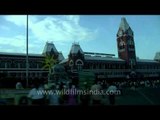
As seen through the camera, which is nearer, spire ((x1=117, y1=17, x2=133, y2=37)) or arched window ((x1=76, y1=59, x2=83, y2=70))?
spire ((x1=117, y1=17, x2=133, y2=37))

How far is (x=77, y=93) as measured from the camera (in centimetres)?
403

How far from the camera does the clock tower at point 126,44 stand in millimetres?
4200

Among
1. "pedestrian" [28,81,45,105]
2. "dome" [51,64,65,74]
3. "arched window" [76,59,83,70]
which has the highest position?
"arched window" [76,59,83,70]

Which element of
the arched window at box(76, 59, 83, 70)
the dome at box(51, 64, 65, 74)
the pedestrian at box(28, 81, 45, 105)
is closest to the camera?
the pedestrian at box(28, 81, 45, 105)

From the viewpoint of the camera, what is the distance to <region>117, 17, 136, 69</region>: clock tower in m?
4.20

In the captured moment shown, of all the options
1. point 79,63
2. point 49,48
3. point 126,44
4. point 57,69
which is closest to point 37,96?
point 57,69

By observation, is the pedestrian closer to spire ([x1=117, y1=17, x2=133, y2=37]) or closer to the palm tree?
the palm tree

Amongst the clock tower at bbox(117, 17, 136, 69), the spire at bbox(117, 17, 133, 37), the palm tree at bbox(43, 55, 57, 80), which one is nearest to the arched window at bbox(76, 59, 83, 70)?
the palm tree at bbox(43, 55, 57, 80)

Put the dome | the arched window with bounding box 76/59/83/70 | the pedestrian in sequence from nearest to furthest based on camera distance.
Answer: the pedestrian, the dome, the arched window with bounding box 76/59/83/70

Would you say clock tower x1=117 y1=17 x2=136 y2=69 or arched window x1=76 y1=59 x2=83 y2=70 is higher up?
clock tower x1=117 y1=17 x2=136 y2=69

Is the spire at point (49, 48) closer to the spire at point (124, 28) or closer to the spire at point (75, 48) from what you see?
the spire at point (75, 48)

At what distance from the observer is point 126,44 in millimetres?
4406
